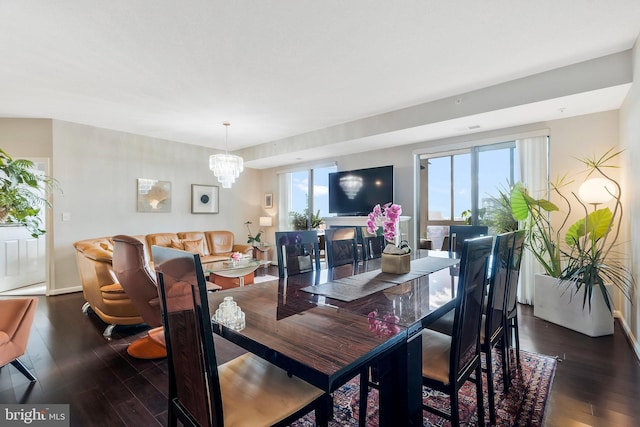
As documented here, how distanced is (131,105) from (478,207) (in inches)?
196

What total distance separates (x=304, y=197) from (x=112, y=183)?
11.9ft

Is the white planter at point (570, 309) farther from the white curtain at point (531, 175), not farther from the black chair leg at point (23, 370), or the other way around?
the black chair leg at point (23, 370)

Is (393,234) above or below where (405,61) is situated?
below

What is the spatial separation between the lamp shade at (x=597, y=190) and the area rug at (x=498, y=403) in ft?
6.08

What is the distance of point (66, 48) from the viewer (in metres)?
2.54

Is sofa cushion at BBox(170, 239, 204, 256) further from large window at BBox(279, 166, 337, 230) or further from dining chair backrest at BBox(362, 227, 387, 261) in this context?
dining chair backrest at BBox(362, 227, 387, 261)

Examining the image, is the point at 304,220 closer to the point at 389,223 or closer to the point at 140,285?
the point at 140,285

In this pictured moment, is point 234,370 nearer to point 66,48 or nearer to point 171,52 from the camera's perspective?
point 171,52

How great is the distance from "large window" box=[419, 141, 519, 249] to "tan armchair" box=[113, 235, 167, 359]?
411 cm

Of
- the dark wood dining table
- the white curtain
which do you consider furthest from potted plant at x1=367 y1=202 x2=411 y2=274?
the white curtain

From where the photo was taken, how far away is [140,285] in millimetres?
2465

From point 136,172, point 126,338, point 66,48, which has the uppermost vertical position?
point 66,48

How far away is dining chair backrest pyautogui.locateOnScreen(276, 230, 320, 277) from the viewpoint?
87.3 inches

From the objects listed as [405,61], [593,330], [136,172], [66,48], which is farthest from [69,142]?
[593,330]
